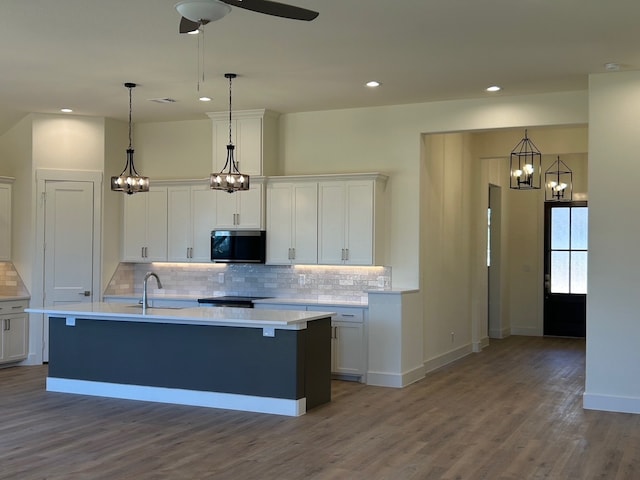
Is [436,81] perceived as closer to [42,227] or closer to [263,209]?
[263,209]

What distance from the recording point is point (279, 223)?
8945mm

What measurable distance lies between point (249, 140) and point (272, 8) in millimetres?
5060

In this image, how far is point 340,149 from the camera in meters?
8.99

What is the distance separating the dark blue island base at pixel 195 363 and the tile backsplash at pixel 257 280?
66.3 inches

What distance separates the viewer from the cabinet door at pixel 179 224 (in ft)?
30.9

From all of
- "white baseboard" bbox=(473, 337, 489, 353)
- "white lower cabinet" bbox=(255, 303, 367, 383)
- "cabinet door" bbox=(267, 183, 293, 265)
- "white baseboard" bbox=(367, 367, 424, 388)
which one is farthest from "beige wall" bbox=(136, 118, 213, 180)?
"white baseboard" bbox=(473, 337, 489, 353)

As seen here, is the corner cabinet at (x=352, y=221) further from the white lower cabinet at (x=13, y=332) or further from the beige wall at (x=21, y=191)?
the white lower cabinet at (x=13, y=332)

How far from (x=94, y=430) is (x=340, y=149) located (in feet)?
14.6

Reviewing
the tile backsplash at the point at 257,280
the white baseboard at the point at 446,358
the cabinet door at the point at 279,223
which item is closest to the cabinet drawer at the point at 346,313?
the tile backsplash at the point at 257,280

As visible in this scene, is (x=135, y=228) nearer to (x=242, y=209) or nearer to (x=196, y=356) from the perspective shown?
(x=242, y=209)

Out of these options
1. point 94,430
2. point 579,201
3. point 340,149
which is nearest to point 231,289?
point 340,149

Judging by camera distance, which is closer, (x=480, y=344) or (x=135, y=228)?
(x=135, y=228)

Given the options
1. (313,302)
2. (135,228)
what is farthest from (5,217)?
(313,302)

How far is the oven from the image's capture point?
8656 millimetres
